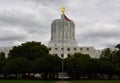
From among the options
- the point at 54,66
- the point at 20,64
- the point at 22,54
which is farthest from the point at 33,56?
the point at 54,66

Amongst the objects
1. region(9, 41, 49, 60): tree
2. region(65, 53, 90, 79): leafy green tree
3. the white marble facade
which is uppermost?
the white marble facade

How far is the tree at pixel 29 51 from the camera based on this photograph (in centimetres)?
8962

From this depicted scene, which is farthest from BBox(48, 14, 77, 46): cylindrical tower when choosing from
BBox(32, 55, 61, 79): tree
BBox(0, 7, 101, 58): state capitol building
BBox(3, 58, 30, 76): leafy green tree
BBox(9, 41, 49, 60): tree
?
BBox(32, 55, 61, 79): tree

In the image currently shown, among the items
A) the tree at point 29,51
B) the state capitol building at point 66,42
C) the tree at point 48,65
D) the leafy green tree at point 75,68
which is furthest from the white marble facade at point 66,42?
the tree at point 48,65

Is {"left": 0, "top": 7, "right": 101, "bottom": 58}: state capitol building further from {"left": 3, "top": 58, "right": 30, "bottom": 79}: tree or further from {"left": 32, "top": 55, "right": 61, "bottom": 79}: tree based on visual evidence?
{"left": 32, "top": 55, "right": 61, "bottom": 79}: tree

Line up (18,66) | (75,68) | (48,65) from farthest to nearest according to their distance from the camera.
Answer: (18,66)
(75,68)
(48,65)

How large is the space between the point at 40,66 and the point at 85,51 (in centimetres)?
7226

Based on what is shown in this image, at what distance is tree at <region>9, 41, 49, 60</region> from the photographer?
294 ft

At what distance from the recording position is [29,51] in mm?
90438

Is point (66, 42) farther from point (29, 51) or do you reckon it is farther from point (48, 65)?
point (48, 65)

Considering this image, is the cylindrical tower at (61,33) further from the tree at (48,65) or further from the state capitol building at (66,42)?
the tree at (48,65)

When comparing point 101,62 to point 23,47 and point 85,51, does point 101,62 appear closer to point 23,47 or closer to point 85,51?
point 23,47

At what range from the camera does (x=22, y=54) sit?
9162 cm

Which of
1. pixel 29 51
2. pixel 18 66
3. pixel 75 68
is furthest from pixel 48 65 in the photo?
pixel 29 51
